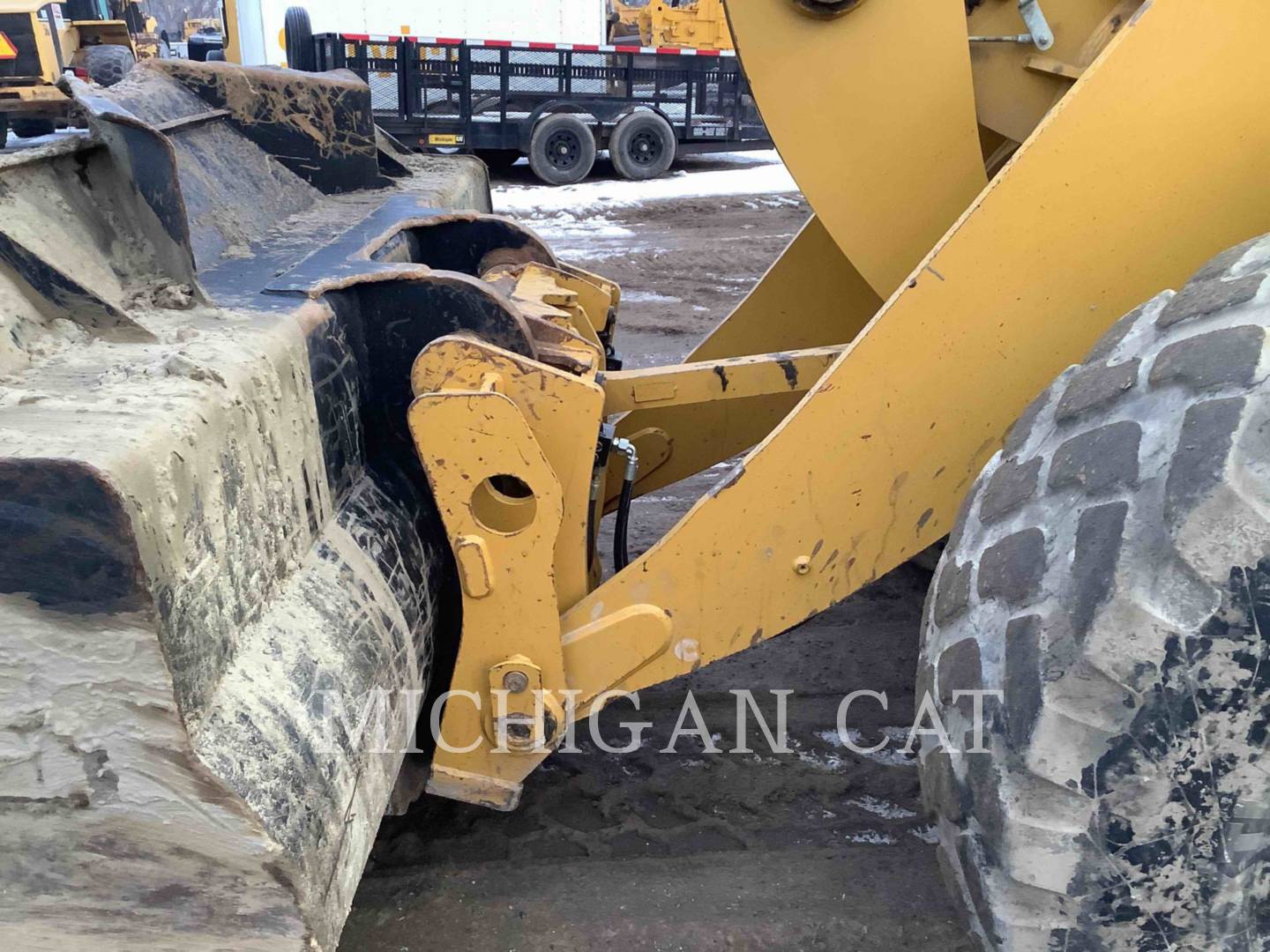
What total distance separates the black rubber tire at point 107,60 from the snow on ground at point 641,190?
4.70m

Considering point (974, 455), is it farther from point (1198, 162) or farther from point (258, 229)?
point (258, 229)

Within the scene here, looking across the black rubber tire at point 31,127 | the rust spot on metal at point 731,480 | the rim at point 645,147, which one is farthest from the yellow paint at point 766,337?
the rim at point 645,147

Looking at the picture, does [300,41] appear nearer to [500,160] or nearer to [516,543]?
[516,543]

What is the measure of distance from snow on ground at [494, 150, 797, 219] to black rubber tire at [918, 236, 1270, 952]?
10.8 meters

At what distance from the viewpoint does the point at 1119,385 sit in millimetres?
1381

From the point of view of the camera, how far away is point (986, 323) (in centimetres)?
166

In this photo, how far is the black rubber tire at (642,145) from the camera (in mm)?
14484

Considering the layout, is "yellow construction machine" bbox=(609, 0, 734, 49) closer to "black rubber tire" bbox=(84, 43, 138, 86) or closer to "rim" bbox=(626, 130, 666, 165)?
"rim" bbox=(626, 130, 666, 165)

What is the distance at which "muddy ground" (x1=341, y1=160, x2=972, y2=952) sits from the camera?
2.03m

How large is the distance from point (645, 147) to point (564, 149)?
1.16 meters

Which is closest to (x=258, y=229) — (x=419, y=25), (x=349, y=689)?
(x=349, y=689)

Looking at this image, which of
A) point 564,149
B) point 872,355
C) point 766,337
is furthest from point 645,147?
point 872,355

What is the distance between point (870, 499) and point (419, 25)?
13749 mm

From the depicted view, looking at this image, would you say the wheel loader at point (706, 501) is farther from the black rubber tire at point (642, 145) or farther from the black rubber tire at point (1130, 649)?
the black rubber tire at point (642, 145)
